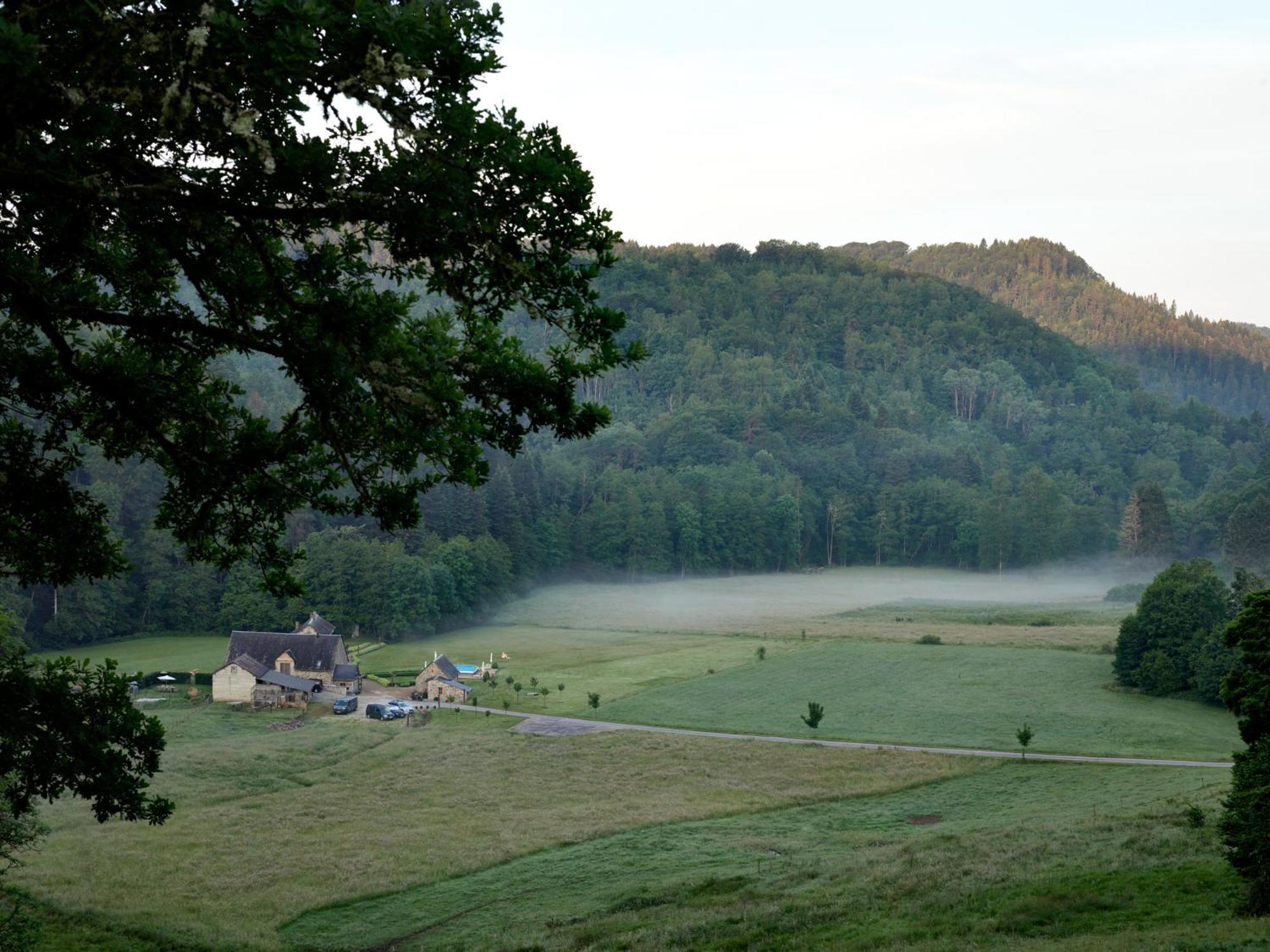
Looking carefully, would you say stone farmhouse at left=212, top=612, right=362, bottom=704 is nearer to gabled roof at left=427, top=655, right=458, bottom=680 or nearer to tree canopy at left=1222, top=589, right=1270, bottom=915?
gabled roof at left=427, top=655, right=458, bottom=680

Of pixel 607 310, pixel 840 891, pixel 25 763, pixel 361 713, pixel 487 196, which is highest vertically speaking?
pixel 487 196

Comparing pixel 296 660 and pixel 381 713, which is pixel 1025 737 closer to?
pixel 381 713

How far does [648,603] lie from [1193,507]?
85.8 meters

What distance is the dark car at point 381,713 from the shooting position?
6191cm

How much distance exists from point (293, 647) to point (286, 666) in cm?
119

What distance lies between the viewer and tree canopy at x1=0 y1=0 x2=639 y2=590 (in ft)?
27.9

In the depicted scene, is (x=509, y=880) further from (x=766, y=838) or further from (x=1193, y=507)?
(x=1193, y=507)

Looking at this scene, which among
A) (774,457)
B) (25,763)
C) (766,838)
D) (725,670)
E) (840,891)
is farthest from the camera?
(774,457)

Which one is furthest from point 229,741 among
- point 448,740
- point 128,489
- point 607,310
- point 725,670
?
point 128,489

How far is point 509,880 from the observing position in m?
29.3

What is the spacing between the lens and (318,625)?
81750 millimetres

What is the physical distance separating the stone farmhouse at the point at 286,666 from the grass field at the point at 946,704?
1846 cm

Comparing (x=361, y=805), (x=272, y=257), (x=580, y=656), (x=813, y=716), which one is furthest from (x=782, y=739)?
(x=272, y=257)

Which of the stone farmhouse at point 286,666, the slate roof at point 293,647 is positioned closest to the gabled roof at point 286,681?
the stone farmhouse at point 286,666
